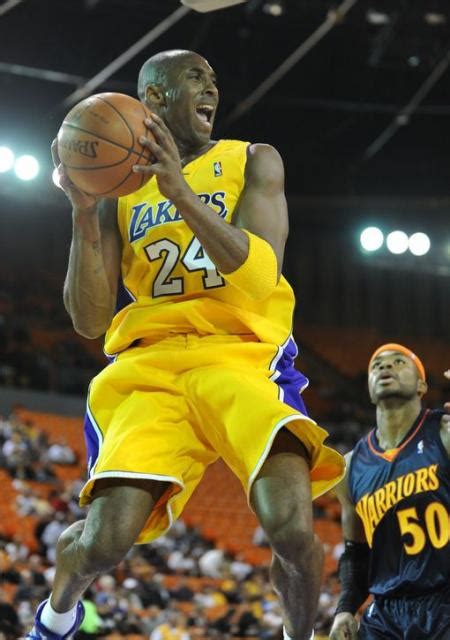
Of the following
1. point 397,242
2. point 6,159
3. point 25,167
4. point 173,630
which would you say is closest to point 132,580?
point 173,630

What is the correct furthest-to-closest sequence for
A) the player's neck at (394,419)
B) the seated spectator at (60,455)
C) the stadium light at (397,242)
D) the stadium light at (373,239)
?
the stadium light at (397,242), the stadium light at (373,239), the seated spectator at (60,455), the player's neck at (394,419)

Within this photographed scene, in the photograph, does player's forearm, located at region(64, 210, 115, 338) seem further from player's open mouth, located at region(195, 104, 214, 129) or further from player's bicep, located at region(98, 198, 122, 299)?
Answer: player's open mouth, located at region(195, 104, 214, 129)

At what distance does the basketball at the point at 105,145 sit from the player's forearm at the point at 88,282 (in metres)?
0.29

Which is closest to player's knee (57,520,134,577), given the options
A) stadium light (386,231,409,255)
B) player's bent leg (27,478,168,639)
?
player's bent leg (27,478,168,639)

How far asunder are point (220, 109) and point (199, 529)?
8231 millimetres

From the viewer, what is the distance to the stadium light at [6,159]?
57.5 feet

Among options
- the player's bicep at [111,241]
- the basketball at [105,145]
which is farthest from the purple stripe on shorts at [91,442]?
the basketball at [105,145]

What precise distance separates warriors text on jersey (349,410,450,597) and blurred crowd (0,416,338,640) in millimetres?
4034

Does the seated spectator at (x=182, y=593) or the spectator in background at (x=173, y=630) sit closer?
the spectator in background at (x=173, y=630)

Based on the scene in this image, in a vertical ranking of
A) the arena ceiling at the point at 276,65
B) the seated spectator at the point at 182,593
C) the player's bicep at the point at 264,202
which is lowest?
the seated spectator at the point at 182,593

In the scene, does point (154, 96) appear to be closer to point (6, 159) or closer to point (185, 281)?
point (185, 281)

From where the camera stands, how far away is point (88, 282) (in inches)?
159

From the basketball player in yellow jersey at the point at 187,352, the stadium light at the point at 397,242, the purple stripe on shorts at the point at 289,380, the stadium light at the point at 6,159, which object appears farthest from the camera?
the stadium light at the point at 397,242

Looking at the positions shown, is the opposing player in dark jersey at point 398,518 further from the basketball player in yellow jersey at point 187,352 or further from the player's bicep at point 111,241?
the player's bicep at point 111,241
